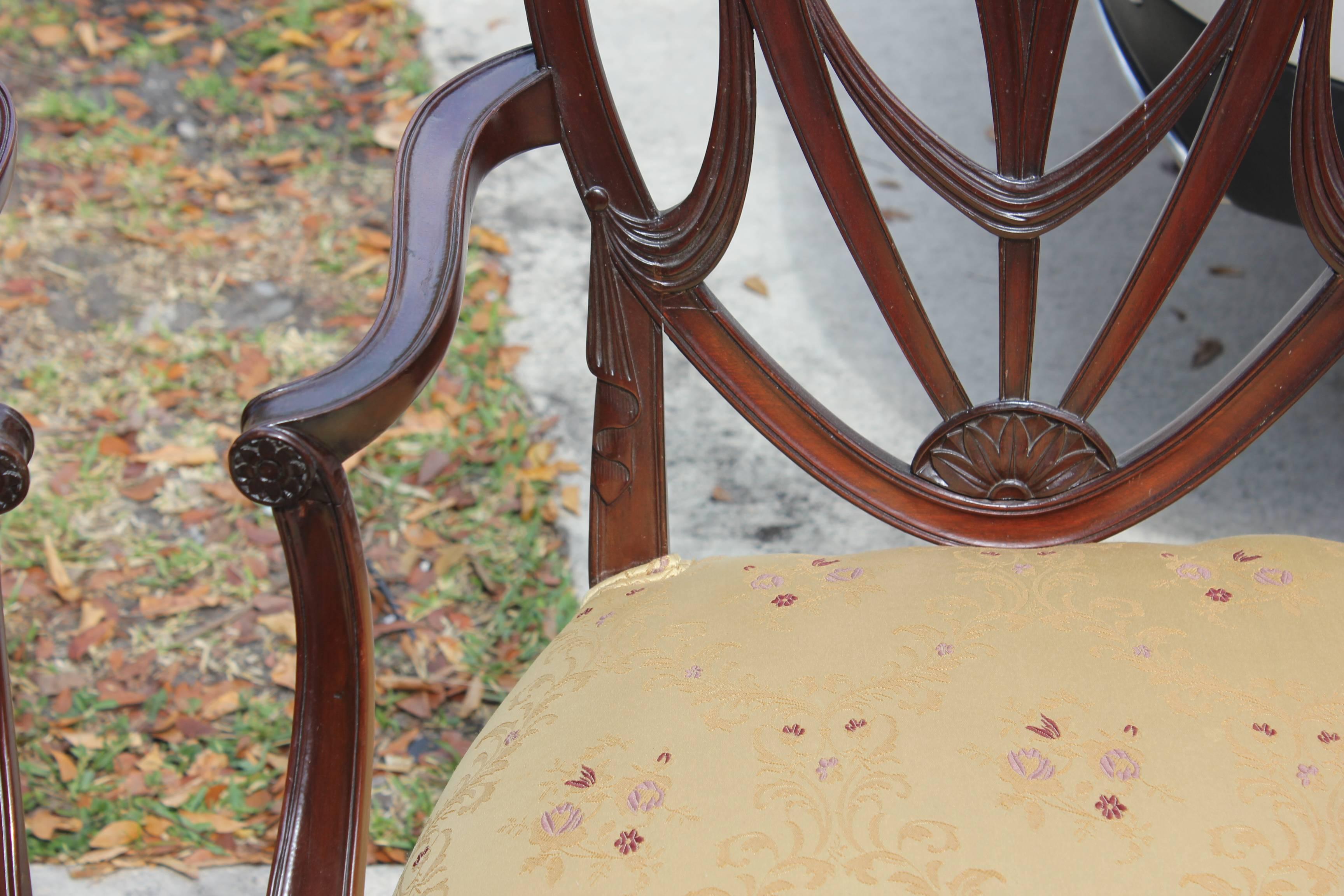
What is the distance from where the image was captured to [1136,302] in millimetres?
908

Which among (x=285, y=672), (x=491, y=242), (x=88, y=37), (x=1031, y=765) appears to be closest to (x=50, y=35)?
(x=88, y=37)

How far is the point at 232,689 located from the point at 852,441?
1113mm

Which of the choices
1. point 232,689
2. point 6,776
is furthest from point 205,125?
point 6,776

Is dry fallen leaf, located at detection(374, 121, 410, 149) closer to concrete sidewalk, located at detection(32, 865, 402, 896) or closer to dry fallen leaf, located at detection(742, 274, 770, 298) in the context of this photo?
dry fallen leaf, located at detection(742, 274, 770, 298)

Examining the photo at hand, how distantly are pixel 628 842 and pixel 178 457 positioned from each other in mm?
1574

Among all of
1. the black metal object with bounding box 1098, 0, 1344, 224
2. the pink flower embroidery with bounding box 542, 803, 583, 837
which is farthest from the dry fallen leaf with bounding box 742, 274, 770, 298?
the pink flower embroidery with bounding box 542, 803, 583, 837

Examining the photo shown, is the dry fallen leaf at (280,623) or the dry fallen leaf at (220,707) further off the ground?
the dry fallen leaf at (280,623)

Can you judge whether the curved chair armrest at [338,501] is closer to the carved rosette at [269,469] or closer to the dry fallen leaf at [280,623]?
the carved rosette at [269,469]

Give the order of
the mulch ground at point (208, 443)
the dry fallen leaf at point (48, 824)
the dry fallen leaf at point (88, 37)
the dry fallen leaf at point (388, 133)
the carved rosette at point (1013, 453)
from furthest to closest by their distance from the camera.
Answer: the dry fallen leaf at point (88, 37) → the dry fallen leaf at point (388, 133) → the mulch ground at point (208, 443) → the dry fallen leaf at point (48, 824) → the carved rosette at point (1013, 453)

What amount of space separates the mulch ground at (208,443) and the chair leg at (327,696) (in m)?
0.76

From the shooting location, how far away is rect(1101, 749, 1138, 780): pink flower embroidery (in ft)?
2.26

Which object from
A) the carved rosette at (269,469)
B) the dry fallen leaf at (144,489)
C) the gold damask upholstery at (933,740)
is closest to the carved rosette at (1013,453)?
the gold damask upholstery at (933,740)

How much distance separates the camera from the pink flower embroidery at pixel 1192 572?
2.74 ft

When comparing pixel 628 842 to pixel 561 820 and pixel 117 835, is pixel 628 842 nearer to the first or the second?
pixel 561 820
